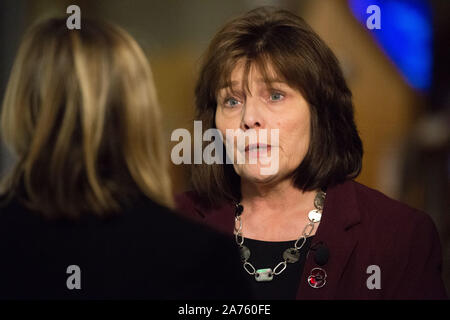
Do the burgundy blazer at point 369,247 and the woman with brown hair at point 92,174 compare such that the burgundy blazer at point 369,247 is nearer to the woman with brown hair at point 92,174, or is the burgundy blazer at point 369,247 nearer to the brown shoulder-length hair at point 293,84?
the brown shoulder-length hair at point 293,84

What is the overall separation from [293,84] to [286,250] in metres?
0.44

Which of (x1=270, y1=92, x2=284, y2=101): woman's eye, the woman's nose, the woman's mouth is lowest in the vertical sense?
the woman's mouth

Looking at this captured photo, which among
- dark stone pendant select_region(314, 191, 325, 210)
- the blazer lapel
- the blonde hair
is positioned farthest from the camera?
dark stone pendant select_region(314, 191, 325, 210)

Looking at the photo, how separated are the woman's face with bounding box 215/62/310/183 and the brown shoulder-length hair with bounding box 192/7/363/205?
0.02 m

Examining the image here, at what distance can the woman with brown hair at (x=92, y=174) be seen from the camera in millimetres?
1381

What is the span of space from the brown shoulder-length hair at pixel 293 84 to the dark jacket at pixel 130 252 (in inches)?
12.9

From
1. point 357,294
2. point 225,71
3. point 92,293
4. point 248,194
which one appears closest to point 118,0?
point 225,71

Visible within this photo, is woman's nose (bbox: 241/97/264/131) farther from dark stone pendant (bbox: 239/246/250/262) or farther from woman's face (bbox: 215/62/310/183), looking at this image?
dark stone pendant (bbox: 239/246/250/262)

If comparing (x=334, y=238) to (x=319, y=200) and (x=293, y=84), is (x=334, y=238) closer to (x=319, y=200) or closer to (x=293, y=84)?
(x=319, y=200)

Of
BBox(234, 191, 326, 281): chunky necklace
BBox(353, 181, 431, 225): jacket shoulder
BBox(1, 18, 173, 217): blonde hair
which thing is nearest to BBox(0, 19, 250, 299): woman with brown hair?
BBox(1, 18, 173, 217): blonde hair

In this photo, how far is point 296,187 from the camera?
172 centimetres

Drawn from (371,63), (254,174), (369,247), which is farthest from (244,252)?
(371,63)

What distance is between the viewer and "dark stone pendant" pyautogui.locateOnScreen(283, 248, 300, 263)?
1.61 m

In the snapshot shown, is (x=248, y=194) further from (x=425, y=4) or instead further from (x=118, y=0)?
(x=425, y=4)
